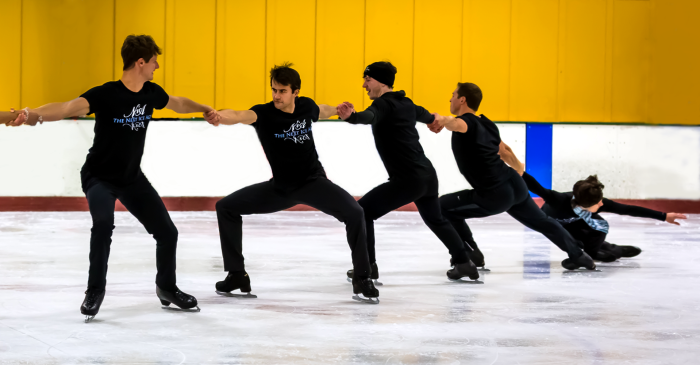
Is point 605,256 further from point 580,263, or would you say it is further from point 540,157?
point 540,157

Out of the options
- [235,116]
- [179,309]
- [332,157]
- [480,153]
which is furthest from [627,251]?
[332,157]

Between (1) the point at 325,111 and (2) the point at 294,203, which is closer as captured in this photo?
(2) the point at 294,203

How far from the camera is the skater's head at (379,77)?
465cm

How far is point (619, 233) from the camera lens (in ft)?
26.1

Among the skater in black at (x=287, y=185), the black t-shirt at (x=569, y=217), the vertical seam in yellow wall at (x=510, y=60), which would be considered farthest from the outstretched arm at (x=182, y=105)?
the vertical seam in yellow wall at (x=510, y=60)

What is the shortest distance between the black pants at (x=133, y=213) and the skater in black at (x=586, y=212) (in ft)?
8.83

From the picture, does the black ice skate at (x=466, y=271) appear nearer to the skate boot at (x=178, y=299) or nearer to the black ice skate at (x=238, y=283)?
the black ice skate at (x=238, y=283)

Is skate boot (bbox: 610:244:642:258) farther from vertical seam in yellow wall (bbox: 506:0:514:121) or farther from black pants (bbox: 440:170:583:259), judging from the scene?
vertical seam in yellow wall (bbox: 506:0:514:121)

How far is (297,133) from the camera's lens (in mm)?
4238

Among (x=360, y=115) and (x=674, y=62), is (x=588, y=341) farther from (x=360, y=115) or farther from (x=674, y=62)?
(x=674, y=62)

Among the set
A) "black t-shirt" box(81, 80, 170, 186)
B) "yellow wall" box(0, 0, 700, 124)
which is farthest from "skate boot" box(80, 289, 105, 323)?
"yellow wall" box(0, 0, 700, 124)

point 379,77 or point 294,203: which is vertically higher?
point 379,77

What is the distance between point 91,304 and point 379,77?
2.15 metres

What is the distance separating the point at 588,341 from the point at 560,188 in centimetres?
724
